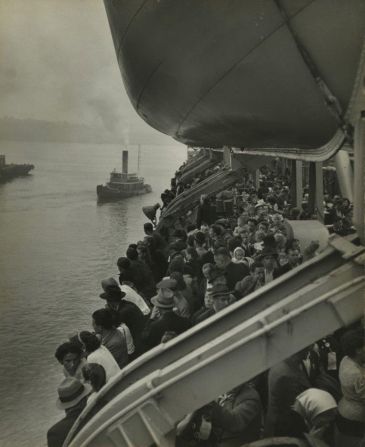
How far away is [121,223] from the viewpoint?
1334 inches

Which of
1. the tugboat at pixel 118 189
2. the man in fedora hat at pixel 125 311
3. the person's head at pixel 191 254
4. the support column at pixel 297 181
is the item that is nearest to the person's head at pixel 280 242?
the person's head at pixel 191 254

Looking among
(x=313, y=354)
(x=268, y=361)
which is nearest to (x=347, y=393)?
(x=268, y=361)

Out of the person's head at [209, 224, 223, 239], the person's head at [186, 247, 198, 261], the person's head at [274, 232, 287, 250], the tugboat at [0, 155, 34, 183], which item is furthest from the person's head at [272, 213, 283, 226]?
the tugboat at [0, 155, 34, 183]

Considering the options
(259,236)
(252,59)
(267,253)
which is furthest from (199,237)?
(252,59)

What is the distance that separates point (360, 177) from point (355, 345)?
100cm

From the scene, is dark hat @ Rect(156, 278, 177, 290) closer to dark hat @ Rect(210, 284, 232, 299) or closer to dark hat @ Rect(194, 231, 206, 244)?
dark hat @ Rect(210, 284, 232, 299)

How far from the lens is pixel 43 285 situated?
16.9 m

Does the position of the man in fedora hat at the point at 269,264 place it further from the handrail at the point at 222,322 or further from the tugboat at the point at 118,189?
the tugboat at the point at 118,189

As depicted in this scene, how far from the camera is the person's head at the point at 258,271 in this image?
560cm

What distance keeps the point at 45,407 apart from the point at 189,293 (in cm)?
337

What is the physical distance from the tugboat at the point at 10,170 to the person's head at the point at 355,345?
64.7 meters

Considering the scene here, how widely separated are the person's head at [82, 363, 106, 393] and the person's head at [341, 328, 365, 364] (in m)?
1.68

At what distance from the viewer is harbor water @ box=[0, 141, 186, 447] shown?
7514 mm

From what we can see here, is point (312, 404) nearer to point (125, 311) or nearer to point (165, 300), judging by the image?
point (165, 300)
